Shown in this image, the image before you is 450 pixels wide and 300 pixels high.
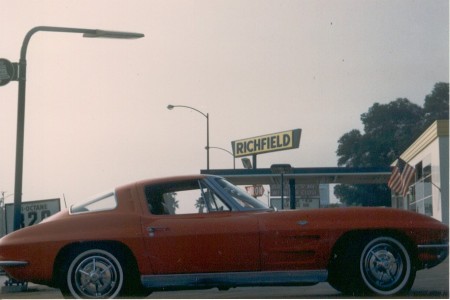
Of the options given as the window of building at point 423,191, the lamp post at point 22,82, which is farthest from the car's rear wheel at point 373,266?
the window of building at point 423,191

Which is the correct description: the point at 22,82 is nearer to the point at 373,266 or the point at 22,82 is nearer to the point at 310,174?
the point at 373,266

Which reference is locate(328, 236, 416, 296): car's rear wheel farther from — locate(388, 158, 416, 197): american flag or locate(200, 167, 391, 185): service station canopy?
locate(200, 167, 391, 185): service station canopy

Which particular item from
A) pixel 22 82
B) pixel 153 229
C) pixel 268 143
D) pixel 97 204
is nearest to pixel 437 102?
pixel 268 143

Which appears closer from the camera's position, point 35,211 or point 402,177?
point 35,211

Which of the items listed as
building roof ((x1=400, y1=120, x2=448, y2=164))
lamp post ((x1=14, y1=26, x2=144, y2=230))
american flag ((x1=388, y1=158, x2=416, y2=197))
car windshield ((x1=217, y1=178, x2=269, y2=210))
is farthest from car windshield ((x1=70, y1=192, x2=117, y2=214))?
building roof ((x1=400, y1=120, x2=448, y2=164))

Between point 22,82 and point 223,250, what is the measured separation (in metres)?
7.56

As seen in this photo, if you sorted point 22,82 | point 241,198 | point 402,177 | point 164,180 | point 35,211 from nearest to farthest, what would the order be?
point 241,198 → point 164,180 → point 22,82 → point 35,211 → point 402,177

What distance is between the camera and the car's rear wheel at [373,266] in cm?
916

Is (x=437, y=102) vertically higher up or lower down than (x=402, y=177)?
higher up

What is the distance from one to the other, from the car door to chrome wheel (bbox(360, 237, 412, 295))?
1.13m

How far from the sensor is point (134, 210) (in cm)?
945

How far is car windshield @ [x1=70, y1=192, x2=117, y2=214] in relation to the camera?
31.3ft

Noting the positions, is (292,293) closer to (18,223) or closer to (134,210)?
(134,210)

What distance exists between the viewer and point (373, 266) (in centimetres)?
923
